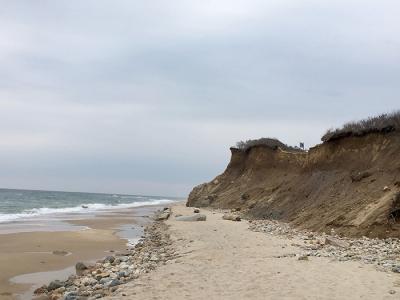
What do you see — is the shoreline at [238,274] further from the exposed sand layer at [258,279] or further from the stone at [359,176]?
the stone at [359,176]

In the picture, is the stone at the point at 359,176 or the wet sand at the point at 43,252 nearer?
the wet sand at the point at 43,252

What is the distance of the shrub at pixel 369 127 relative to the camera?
70.5 ft

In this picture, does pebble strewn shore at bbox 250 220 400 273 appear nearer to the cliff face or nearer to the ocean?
the cliff face

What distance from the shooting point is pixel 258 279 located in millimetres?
9391

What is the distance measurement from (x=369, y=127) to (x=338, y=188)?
3.71m

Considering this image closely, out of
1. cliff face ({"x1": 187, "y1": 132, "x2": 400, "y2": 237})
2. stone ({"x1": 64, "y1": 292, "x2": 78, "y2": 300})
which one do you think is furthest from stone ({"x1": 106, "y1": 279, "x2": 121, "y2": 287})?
cliff face ({"x1": 187, "y1": 132, "x2": 400, "y2": 237})

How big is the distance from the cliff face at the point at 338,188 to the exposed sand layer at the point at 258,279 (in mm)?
4302

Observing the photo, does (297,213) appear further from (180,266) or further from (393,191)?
(180,266)

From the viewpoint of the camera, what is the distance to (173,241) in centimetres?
1698

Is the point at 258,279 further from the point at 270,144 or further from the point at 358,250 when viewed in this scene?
the point at 270,144

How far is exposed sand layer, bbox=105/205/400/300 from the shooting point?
819cm

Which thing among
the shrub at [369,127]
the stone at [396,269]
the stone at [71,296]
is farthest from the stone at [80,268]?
the shrub at [369,127]

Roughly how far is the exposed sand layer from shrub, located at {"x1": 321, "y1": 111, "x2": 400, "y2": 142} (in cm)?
1121

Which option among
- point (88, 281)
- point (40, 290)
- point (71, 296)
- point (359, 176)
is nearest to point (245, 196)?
point (359, 176)
